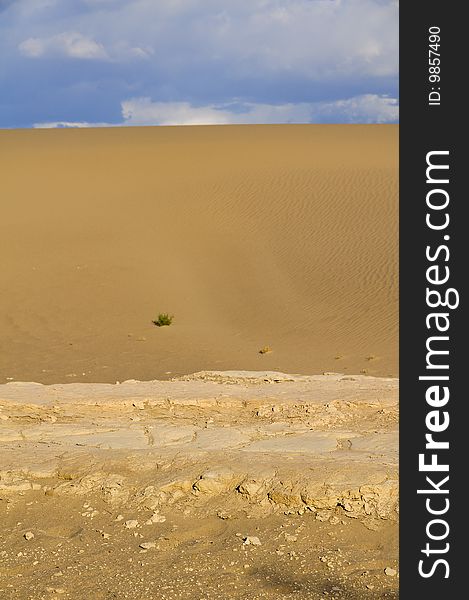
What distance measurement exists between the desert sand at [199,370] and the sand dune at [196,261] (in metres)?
0.08

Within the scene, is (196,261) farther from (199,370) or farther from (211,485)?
(211,485)

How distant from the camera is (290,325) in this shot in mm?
15625

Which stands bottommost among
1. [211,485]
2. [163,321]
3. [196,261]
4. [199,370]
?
[211,485]

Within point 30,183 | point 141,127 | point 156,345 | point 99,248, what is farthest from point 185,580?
point 141,127

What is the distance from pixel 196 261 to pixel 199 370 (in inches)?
306

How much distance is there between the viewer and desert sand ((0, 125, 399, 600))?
13.5ft

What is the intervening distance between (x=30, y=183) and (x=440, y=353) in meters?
25.4

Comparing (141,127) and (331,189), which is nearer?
(331,189)

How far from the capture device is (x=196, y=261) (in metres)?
19.5

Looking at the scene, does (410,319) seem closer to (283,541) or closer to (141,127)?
(283,541)

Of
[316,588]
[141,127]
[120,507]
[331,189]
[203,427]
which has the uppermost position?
[141,127]

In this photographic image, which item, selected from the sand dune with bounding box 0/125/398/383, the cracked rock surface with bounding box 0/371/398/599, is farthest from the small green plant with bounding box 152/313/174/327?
the cracked rock surface with bounding box 0/371/398/599

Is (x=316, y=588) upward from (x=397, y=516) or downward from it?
downward

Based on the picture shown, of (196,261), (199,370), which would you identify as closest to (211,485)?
(199,370)
